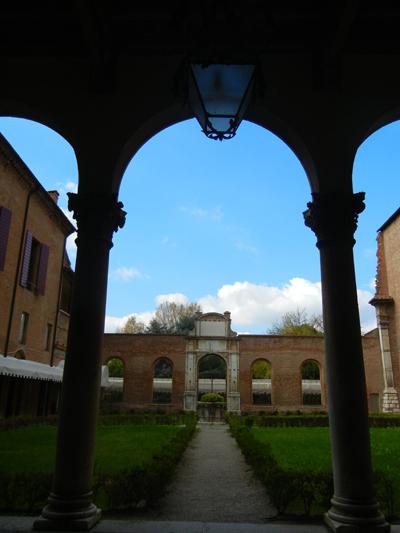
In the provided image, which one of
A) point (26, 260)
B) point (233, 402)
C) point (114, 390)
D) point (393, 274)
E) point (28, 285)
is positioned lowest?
point (233, 402)

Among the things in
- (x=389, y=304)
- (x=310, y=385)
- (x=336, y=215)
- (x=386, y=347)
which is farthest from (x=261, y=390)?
(x=336, y=215)

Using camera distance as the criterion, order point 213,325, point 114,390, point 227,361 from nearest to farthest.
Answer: point 227,361 → point 213,325 → point 114,390

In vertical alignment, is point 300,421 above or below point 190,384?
below

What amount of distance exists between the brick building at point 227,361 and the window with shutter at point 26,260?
11689 mm

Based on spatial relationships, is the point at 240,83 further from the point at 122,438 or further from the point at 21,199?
the point at 21,199

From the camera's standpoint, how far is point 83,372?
4113 mm

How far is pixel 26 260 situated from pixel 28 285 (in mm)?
1164

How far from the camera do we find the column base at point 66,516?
3646mm

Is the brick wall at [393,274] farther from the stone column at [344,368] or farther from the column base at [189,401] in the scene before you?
the stone column at [344,368]

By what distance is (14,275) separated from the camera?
18.3m

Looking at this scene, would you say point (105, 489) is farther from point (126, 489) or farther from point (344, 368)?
point (344, 368)

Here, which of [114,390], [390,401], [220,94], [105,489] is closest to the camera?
[220,94]

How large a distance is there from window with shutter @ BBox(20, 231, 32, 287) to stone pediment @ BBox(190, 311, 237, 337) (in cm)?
1466

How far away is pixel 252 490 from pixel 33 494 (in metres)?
3.64
